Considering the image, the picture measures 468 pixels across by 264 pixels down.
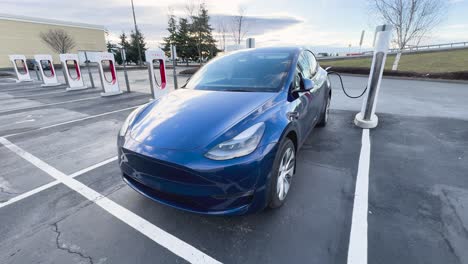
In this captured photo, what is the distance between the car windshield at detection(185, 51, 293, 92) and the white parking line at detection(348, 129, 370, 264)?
5.02 ft

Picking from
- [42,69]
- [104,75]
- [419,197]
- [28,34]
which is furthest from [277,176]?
[28,34]

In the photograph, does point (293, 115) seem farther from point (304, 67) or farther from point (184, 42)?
point (184, 42)

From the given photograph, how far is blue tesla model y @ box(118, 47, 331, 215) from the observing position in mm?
1754

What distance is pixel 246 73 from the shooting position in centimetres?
299

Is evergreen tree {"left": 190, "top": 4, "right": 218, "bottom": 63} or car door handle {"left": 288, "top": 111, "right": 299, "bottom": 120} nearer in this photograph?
car door handle {"left": 288, "top": 111, "right": 299, "bottom": 120}

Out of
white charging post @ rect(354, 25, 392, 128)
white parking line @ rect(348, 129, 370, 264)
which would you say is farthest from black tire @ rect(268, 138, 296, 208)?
white charging post @ rect(354, 25, 392, 128)

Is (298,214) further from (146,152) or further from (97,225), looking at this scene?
(97,225)

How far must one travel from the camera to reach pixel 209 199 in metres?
1.77

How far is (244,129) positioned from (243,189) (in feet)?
1.66

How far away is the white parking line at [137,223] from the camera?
185 cm

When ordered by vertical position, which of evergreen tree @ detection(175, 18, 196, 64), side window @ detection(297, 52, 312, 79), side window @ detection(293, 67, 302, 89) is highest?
evergreen tree @ detection(175, 18, 196, 64)

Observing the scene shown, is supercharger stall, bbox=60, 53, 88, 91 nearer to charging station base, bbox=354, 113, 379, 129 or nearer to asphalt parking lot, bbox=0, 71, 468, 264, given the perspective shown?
asphalt parking lot, bbox=0, 71, 468, 264

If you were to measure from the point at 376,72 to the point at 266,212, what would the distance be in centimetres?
368

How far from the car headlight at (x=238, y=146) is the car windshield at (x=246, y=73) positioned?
2.78 feet
